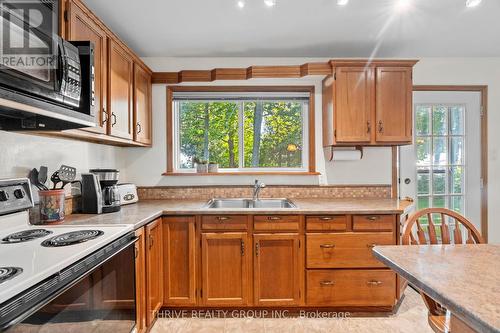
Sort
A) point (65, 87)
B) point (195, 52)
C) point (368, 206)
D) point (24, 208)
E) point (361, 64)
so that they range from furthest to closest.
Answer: point (195, 52) < point (361, 64) < point (368, 206) < point (24, 208) < point (65, 87)

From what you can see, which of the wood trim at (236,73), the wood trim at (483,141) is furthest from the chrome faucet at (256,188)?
the wood trim at (483,141)

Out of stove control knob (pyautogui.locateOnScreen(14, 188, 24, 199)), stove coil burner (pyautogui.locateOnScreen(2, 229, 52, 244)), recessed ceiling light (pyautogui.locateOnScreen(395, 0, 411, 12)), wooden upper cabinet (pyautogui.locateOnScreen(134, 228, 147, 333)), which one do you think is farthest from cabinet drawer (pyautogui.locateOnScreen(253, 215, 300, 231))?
recessed ceiling light (pyautogui.locateOnScreen(395, 0, 411, 12))

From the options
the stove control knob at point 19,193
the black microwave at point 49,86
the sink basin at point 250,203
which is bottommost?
the sink basin at point 250,203

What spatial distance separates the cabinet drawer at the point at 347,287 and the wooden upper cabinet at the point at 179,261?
3.07ft

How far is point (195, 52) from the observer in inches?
113

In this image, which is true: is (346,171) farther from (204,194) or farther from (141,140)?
(141,140)

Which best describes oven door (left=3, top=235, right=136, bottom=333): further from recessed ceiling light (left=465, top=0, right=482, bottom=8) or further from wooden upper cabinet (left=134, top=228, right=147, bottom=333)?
recessed ceiling light (left=465, top=0, right=482, bottom=8)

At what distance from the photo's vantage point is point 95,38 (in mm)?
1851

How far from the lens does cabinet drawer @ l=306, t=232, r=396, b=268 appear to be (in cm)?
228

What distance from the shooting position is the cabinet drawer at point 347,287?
90.1 inches

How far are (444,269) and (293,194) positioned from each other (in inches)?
79.3

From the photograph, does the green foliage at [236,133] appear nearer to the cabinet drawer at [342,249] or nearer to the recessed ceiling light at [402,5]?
the cabinet drawer at [342,249]

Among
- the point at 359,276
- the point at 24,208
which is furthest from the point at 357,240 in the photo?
the point at 24,208

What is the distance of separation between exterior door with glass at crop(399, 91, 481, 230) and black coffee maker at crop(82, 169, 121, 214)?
276cm
